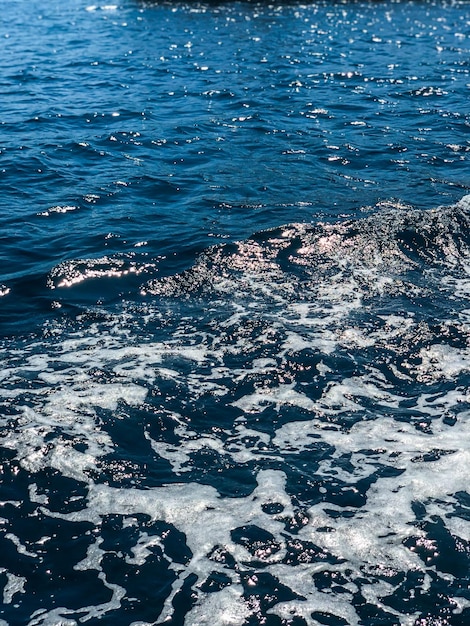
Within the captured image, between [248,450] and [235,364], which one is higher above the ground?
[235,364]

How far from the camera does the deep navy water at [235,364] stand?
6148mm

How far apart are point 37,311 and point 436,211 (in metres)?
8.60

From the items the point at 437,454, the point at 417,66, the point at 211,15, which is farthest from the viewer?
the point at 211,15

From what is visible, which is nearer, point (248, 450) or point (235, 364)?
point (248, 450)

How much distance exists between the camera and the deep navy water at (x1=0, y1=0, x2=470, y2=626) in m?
6.15

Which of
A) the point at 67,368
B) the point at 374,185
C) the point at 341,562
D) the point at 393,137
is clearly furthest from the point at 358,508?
the point at 393,137

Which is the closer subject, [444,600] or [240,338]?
[444,600]

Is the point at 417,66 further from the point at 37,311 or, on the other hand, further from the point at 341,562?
the point at 341,562

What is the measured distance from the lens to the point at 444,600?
583 centimetres

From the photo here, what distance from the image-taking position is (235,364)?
29.8 ft

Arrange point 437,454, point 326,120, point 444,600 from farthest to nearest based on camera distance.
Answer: point 326,120
point 437,454
point 444,600

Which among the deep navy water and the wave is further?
the deep navy water

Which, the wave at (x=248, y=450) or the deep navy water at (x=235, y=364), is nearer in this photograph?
the wave at (x=248, y=450)

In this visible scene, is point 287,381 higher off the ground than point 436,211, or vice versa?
point 436,211
